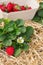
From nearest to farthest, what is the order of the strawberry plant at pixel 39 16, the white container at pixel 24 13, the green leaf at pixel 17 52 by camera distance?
the green leaf at pixel 17 52 < the white container at pixel 24 13 < the strawberry plant at pixel 39 16

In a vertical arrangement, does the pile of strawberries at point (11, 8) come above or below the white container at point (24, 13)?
above

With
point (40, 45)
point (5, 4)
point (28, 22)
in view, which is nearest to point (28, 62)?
point (40, 45)

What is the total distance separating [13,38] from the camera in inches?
49.9

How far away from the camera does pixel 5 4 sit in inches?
62.0

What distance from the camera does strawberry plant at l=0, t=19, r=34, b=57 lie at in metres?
1.26

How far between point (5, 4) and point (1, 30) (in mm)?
310

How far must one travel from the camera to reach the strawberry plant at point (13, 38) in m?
1.26

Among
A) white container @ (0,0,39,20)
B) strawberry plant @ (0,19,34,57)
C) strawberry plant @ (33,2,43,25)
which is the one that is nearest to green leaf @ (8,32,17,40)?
strawberry plant @ (0,19,34,57)

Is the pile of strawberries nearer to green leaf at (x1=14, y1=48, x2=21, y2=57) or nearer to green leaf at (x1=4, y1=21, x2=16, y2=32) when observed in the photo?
green leaf at (x1=4, y1=21, x2=16, y2=32)

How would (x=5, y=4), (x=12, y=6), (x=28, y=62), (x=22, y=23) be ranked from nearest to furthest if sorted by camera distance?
(x=28, y=62) → (x=22, y=23) → (x=12, y=6) → (x=5, y=4)

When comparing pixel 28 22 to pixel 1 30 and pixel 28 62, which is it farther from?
pixel 28 62

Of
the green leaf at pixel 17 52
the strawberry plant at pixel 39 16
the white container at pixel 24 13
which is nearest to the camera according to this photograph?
the green leaf at pixel 17 52

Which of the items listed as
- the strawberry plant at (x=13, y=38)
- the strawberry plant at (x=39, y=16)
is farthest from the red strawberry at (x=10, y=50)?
the strawberry plant at (x=39, y=16)

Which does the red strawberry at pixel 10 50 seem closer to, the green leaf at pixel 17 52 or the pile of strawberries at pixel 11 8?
the green leaf at pixel 17 52
